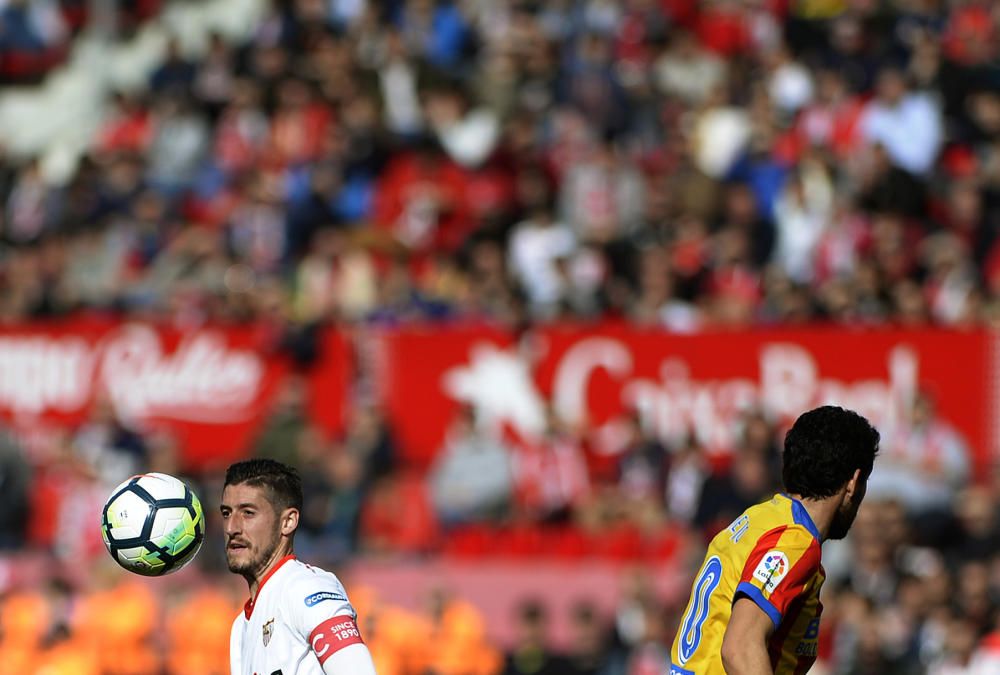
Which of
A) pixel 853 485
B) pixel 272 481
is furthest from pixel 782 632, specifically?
pixel 272 481

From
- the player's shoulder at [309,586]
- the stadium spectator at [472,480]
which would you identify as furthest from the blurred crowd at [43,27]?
the player's shoulder at [309,586]

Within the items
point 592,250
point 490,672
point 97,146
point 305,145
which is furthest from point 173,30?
point 490,672

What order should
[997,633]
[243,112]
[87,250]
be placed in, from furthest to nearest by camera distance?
1. [243,112]
2. [87,250]
3. [997,633]

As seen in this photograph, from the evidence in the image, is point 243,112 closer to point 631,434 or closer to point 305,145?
point 305,145

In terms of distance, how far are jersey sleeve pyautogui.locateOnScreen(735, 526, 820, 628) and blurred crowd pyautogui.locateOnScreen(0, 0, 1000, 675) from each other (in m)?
6.36

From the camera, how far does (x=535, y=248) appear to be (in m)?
16.8

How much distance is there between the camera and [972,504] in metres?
13.3

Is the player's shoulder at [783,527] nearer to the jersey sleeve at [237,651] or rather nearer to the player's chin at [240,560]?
the player's chin at [240,560]

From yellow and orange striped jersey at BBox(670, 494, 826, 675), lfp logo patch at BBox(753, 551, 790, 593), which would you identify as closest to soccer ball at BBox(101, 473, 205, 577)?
yellow and orange striped jersey at BBox(670, 494, 826, 675)

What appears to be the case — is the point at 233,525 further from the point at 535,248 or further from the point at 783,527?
the point at 535,248

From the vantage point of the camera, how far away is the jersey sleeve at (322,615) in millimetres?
6219

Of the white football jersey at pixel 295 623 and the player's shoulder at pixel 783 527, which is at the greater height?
the player's shoulder at pixel 783 527

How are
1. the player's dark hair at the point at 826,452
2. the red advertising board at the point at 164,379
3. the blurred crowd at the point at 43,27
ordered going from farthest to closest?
the blurred crowd at the point at 43,27, the red advertising board at the point at 164,379, the player's dark hair at the point at 826,452

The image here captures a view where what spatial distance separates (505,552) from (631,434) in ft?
4.38
